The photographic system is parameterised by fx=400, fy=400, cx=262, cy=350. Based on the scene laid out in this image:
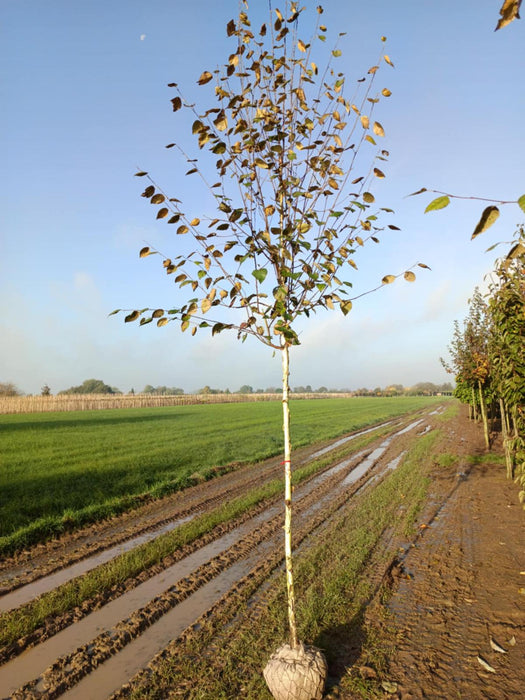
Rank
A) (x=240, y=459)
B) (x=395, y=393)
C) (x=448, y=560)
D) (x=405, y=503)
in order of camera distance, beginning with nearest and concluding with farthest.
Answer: (x=448, y=560) → (x=405, y=503) → (x=240, y=459) → (x=395, y=393)

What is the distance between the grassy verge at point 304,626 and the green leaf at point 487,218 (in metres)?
4.59

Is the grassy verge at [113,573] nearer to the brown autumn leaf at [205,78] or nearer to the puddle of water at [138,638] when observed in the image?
the puddle of water at [138,638]

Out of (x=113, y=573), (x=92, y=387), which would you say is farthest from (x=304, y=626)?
(x=92, y=387)

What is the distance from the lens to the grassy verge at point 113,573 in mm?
5367

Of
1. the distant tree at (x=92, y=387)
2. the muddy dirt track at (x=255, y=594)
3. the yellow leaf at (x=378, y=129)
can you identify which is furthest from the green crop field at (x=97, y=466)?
the distant tree at (x=92, y=387)

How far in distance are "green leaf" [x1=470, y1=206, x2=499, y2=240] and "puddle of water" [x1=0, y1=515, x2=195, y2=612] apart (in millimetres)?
7554

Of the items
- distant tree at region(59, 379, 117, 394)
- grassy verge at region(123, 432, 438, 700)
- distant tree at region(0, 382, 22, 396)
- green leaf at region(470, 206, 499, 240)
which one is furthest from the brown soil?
distant tree at region(59, 379, 117, 394)

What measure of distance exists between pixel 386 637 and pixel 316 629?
84cm

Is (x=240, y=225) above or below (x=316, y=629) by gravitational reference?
above

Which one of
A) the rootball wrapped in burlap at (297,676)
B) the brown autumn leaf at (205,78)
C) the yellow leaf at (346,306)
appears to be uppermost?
the brown autumn leaf at (205,78)

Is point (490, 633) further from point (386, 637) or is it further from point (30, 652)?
point (30, 652)

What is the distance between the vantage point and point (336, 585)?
20.0 ft

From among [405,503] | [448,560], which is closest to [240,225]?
→ [448,560]

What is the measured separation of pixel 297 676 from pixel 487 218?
4134 mm
